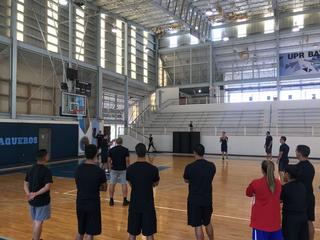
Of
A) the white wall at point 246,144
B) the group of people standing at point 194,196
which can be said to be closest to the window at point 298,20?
the white wall at point 246,144

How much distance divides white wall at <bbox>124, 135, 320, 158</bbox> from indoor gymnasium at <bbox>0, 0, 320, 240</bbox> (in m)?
0.07

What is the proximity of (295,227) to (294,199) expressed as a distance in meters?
0.29

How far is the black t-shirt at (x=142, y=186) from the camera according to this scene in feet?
13.5

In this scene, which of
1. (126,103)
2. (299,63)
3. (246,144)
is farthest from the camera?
(126,103)

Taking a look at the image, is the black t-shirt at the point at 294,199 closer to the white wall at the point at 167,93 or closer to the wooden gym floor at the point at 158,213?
the wooden gym floor at the point at 158,213

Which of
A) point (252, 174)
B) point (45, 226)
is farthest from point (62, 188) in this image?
point (252, 174)

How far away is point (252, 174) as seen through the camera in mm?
13141

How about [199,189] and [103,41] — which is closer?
[199,189]

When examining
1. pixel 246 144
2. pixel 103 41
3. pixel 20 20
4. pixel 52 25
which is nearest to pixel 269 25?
pixel 246 144

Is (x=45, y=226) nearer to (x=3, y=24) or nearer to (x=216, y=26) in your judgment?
(x=3, y=24)

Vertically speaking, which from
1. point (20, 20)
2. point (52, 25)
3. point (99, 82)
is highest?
point (52, 25)

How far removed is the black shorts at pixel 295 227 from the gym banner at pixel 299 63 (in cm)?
2356

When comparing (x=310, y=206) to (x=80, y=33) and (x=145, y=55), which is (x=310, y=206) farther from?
(x=145, y=55)

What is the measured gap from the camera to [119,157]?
7.55 meters
